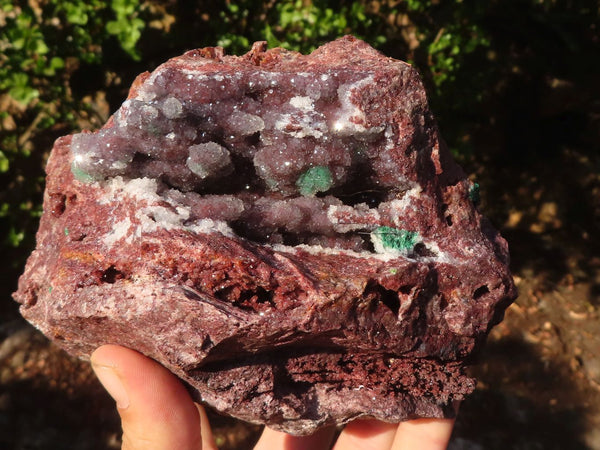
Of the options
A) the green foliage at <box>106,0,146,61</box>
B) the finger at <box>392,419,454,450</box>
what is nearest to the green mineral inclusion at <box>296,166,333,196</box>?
the finger at <box>392,419,454,450</box>

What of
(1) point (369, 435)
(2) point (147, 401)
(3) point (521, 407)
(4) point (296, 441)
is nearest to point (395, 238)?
(2) point (147, 401)

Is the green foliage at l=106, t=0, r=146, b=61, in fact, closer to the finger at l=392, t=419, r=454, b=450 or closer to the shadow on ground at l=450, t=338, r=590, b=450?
the finger at l=392, t=419, r=454, b=450

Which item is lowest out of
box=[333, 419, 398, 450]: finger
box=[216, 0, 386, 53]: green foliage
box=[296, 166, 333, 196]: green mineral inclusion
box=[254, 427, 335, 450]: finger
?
box=[254, 427, 335, 450]: finger

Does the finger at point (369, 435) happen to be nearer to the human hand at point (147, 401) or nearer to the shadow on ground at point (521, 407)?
the human hand at point (147, 401)

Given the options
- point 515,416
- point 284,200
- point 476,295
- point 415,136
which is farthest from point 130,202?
point 515,416

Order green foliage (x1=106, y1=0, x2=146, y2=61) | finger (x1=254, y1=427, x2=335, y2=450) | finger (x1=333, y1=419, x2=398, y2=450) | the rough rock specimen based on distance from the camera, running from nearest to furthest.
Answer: the rough rock specimen
finger (x1=333, y1=419, x2=398, y2=450)
finger (x1=254, y1=427, x2=335, y2=450)
green foliage (x1=106, y1=0, x2=146, y2=61)

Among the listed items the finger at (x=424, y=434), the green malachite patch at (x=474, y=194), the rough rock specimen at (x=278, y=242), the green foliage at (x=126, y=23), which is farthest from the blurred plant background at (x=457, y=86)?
the finger at (x=424, y=434)

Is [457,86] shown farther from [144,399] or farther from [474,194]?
[144,399]
